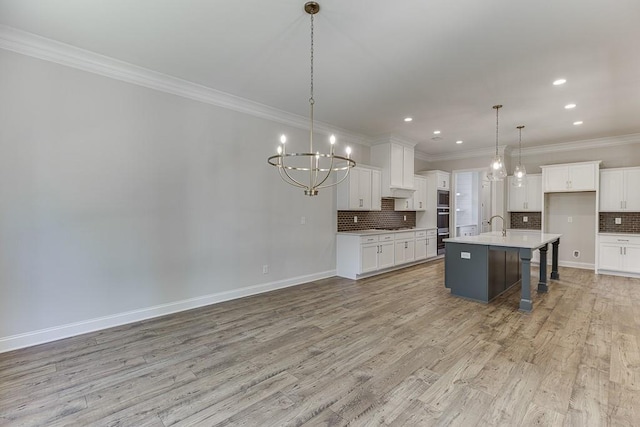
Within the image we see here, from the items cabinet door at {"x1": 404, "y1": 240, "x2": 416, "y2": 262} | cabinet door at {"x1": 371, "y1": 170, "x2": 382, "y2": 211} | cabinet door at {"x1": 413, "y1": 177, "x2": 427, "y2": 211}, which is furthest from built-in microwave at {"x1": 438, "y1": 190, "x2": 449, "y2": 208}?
cabinet door at {"x1": 371, "y1": 170, "x2": 382, "y2": 211}

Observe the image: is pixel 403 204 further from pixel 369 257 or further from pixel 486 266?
pixel 486 266

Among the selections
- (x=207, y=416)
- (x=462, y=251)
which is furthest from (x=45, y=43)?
(x=462, y=251)

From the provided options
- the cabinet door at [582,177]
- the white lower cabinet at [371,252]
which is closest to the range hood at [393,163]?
Answer: the white lower cabinet at [371,252]

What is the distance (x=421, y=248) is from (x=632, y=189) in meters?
4.11

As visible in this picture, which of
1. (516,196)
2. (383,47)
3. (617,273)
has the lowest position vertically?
(617,273)

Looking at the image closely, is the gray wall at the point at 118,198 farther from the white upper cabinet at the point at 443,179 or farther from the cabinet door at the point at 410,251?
the white upper cabinet at the point at 443,179

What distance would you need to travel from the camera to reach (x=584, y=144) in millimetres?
6656

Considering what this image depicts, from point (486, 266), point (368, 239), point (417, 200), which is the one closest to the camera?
point (486, 266)

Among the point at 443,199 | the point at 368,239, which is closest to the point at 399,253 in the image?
the point at 368,239

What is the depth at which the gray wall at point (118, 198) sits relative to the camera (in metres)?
2.89

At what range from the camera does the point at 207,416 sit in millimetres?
1949

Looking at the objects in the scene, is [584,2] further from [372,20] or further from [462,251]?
[462,251]

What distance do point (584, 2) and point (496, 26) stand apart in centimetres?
58

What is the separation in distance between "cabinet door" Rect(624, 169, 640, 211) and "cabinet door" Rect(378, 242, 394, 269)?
468 cm
